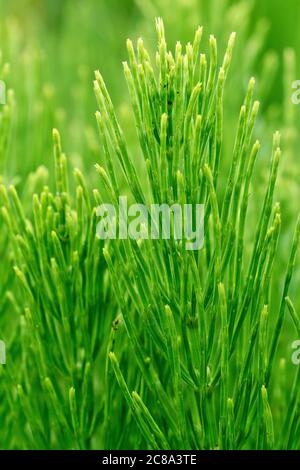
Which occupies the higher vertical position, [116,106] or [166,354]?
[116,106]

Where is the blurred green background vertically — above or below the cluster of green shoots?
above

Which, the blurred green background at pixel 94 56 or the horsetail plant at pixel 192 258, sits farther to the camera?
the blurred green background at pixel 94 56

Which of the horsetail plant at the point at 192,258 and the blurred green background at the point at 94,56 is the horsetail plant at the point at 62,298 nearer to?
the horsetail plant at the point at 192,258

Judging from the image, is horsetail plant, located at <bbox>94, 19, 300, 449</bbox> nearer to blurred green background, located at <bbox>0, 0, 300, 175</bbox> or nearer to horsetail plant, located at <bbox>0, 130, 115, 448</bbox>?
horsetail plant, located at <bbox>0, 130, 115, 448</bbox>

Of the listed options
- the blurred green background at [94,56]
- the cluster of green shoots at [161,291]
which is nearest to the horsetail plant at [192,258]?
the cluster of green shoots at [161,291]

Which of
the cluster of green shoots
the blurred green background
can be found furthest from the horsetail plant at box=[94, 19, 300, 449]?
the blurred green background

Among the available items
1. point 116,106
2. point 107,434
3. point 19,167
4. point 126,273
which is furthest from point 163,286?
point 116,106
